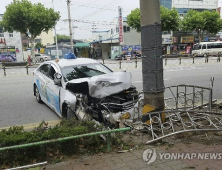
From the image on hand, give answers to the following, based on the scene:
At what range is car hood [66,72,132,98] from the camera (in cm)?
421

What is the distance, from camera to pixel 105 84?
14.0 ft

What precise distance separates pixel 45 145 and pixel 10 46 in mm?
33507

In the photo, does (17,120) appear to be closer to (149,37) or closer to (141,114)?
(141,114)

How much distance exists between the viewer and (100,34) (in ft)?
160

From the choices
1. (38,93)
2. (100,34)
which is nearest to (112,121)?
(38,93)

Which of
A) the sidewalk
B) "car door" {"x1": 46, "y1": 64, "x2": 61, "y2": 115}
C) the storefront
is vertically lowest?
the sidewalk

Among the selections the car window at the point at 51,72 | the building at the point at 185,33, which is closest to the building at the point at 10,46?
the building at the point at 185,33

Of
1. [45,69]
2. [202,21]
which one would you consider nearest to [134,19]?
[202,21]

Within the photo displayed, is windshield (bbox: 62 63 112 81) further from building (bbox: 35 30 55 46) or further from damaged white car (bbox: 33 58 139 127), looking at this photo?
building (bbox: 35 30 55 46)

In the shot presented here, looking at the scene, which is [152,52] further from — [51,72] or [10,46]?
[10,46]

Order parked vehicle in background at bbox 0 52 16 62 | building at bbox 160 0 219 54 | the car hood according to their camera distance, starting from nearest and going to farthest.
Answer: the car hood
parked vehicle in background at bbox 0 52 16 62
building at bbox 160 0 219 54

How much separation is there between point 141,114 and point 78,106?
49.9 inches

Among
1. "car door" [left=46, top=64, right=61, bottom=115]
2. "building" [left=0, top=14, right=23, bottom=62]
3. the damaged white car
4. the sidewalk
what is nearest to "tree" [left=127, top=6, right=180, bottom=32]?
"building" [left=0, top=14, right=23, bottom=62]

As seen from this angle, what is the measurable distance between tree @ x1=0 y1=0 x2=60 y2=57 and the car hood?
944 inches
